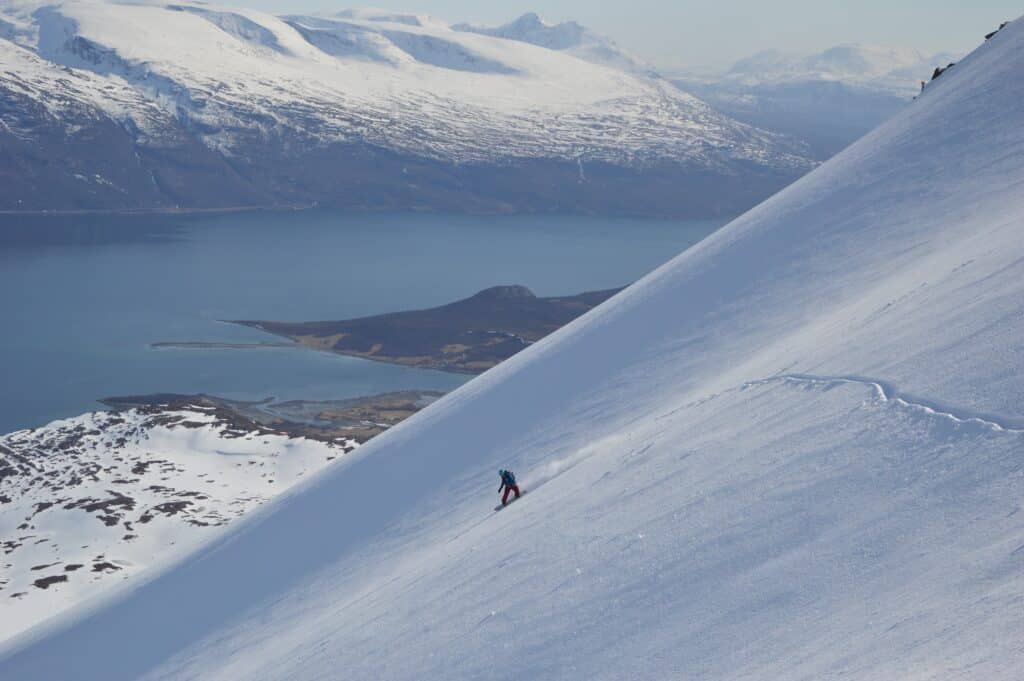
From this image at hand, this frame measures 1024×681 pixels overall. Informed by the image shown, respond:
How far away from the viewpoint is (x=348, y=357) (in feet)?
263

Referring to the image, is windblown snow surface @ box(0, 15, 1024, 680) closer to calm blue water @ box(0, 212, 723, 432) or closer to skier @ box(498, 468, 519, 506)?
skier @ box(498, 468, 519, 506)

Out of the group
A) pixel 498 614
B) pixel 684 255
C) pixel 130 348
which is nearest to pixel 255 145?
pixel 130 348

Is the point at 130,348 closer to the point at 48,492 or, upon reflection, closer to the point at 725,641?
the point at 48,492

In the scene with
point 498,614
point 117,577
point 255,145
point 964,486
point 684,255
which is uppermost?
point 255,145

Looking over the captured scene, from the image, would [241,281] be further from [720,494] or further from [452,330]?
[720,494]

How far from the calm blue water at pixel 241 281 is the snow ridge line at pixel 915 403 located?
5743cm

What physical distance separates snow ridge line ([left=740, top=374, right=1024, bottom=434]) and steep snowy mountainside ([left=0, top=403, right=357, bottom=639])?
71.6ft

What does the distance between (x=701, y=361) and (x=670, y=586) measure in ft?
25.3

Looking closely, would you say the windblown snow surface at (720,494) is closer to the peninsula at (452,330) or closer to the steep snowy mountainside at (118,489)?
the steep snowy mountainside at (118,489)

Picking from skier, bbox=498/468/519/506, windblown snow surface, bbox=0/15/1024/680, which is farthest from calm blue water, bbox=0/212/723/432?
skier, bbox=498/468/519/506

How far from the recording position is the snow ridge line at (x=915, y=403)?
7.24 meters

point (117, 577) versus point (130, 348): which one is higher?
point (130, 348)

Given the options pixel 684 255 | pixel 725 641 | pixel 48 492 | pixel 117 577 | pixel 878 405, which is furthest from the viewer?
pixel 48 492

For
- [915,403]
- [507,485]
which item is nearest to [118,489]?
[507,485]
